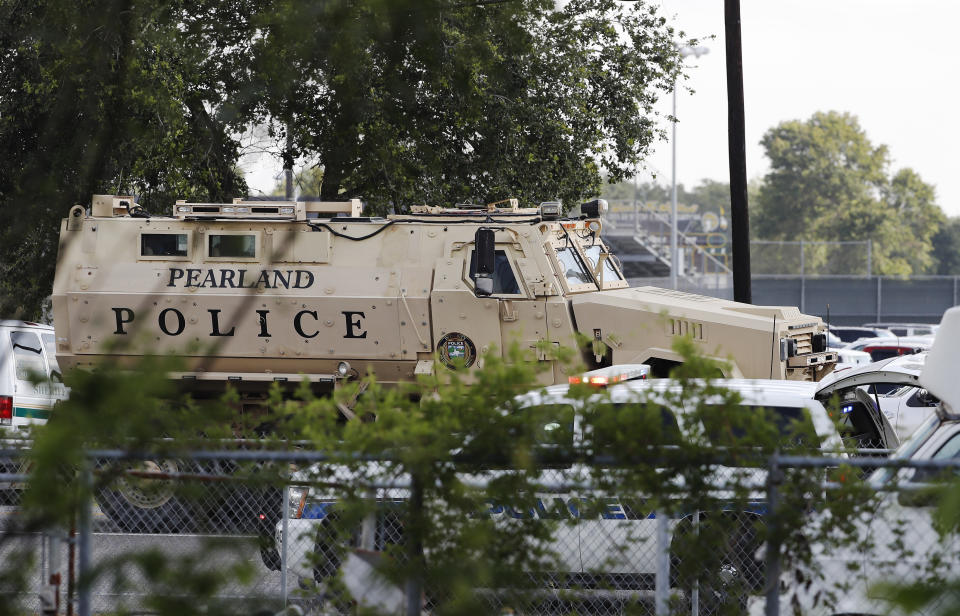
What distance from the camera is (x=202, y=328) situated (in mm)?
10688

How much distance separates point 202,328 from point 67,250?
8738 millimetres

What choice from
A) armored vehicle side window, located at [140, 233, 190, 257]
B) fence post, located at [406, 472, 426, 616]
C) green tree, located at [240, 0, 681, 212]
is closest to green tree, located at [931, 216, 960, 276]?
armored vehicle side window, located at [140, 233, 190, 257]

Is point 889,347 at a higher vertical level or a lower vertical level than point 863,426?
lower

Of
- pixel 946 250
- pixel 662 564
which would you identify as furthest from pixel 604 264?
pixel 946 250

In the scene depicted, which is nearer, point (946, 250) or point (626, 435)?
point (626, 435)

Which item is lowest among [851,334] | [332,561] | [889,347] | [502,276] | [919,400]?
[851,334]

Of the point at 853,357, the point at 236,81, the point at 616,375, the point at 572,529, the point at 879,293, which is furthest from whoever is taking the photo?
the point at 879,293

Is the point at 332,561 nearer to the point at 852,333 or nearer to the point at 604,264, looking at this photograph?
the point at 604,264

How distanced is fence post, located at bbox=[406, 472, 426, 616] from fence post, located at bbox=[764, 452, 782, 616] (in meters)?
1.32

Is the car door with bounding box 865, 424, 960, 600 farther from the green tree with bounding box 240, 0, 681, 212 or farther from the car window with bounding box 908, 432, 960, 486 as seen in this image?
the green tree with bounding box 240, 0, 681, 212

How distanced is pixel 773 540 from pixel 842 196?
257ft

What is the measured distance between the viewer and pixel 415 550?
13.1 ft

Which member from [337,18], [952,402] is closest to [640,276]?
[952,402]

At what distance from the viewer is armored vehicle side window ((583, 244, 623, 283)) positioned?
40.3 feet
